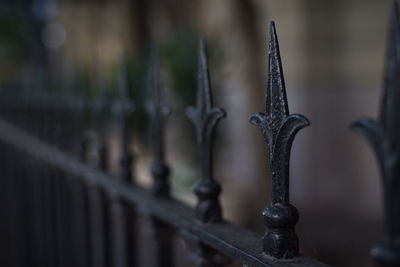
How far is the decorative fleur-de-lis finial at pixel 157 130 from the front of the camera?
47.4 inches

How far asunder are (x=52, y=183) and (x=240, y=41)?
7.66 ft

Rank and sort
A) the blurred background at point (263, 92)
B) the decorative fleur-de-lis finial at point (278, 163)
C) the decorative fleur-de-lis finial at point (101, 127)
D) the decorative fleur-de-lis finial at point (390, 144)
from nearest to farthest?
1. the decorative fleur-de-lis finial at point (390, 144)
2. the decorative fleur-de-lis finial at point (278, 163)
3. the decorative fleur-de-lis finial at point (101, 127)
4. the blurred background at point (263, 92)

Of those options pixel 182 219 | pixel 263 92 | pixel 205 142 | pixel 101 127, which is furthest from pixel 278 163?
pixel 263 92

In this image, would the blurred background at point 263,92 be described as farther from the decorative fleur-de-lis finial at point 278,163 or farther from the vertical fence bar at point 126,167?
the decorative fleur-de-lis finial at point 278,163

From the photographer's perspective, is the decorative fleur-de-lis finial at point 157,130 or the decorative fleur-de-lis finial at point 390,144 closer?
the decorative fleur-de-lis finial at point 390,144

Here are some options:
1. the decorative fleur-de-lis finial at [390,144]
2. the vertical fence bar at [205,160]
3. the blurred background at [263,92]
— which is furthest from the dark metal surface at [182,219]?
the blurred background at [263,92]

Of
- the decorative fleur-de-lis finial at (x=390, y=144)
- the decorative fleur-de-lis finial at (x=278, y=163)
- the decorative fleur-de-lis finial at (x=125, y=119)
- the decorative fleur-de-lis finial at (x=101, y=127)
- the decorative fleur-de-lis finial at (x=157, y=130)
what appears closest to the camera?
the decorative fleur-de-lis finial at (x=390, y=144)

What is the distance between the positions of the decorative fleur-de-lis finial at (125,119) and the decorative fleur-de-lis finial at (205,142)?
40cm

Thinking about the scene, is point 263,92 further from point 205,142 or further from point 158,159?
point 205,142

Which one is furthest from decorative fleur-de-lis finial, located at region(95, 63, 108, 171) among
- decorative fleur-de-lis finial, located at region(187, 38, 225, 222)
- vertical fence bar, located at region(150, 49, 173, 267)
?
decorative fleur-de-lis finial, located at region(187, 38, 225, 222)

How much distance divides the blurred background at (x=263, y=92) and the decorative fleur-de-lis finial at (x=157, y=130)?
4.75 ft

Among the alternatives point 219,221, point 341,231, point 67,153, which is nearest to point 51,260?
point 67,153

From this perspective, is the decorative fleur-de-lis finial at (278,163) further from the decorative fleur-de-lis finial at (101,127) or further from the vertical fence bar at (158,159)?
the decorative fleur-de-lis finial at (101,127)

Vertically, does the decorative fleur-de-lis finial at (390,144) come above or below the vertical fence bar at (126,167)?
above
